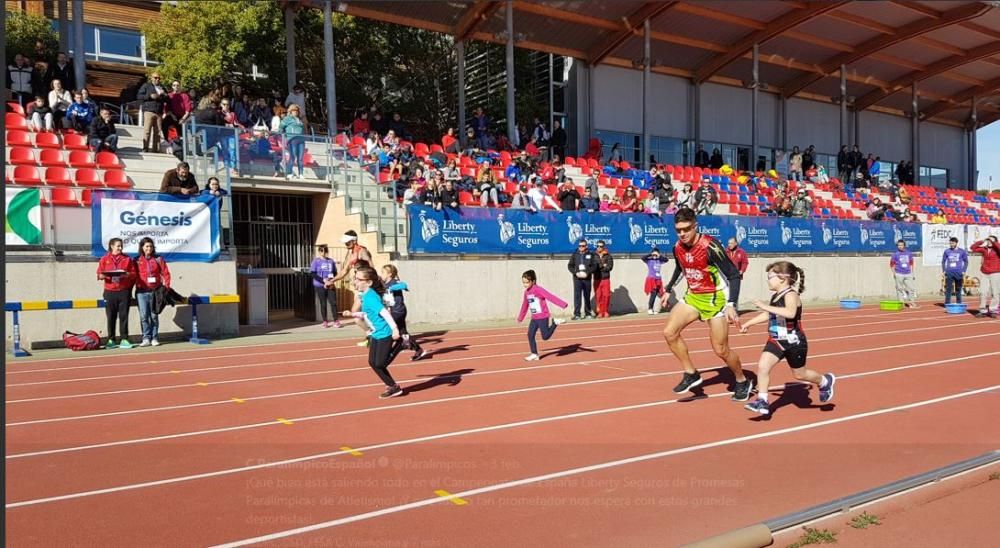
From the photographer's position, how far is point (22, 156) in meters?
16.2

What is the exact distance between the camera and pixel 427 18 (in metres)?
29.2

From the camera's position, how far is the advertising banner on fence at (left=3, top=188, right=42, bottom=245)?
547 inches

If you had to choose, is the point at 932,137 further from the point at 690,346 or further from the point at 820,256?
the point at 690,346

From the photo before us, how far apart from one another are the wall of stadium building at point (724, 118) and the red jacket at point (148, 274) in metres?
24.0

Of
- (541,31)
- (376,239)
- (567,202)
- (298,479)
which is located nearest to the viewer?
(298,479)

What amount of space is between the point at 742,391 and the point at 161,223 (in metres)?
12.0

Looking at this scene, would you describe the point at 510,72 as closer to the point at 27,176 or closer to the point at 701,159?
the point at 701,159

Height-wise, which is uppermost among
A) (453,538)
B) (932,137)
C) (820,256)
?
(932,137)

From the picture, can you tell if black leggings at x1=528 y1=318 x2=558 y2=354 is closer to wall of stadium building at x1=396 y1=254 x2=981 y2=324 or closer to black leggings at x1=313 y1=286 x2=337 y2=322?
wall of stadium building at x1=396 y1=254 x2=981 y2=324

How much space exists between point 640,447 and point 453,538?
8.53ft

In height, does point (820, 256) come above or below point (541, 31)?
below

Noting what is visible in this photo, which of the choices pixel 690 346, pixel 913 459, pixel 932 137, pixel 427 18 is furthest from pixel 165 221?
pixel 932 137

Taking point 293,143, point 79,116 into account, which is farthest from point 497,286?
Answer: point 79,116

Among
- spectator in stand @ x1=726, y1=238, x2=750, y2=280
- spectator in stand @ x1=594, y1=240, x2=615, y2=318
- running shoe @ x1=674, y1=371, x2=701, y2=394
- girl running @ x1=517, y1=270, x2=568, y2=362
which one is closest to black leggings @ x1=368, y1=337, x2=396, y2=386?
running shoe @ x1=674, y1=371, x2=701, y2=394
